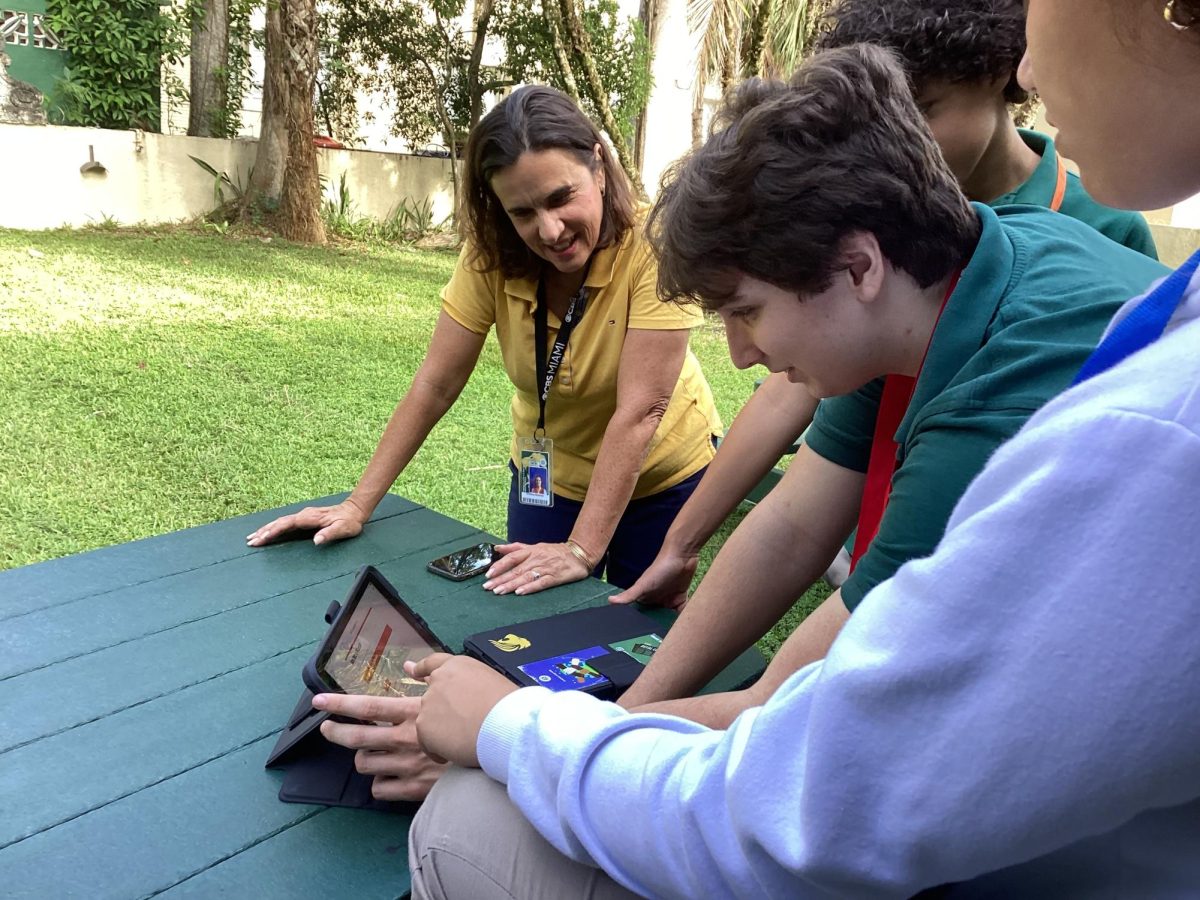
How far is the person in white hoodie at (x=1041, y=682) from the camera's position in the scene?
56 centimetres

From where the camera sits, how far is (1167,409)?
55cm

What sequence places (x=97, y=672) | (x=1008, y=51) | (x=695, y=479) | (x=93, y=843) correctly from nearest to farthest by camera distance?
(x=93, y=843) → (x=97, y=672) → (x=1008, y=51) → (x=695, y=479)

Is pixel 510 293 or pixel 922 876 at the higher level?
pixel 510 293

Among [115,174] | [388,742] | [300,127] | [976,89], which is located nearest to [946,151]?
[976,89]

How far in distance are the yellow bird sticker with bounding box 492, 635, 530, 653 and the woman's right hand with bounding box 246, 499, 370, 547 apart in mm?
748

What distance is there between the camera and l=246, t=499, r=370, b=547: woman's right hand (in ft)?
7.56

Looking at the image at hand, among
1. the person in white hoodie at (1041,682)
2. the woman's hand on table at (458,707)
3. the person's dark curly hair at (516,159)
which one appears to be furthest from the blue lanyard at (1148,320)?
the person's dark curly hair at (516,159)

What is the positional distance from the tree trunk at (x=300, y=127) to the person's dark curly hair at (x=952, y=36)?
31.2ft

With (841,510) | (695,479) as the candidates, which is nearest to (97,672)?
(841,510)

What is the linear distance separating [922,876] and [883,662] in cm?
17

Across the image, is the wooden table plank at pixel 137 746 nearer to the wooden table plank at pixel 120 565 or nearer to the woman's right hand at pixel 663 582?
the wooden table plank at pixel 120 565

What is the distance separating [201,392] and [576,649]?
4616 mm

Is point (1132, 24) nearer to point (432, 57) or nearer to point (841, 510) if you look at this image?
point (841, 510)

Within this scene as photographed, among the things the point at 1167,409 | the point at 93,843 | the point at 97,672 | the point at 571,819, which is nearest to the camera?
the point at 1167,409
